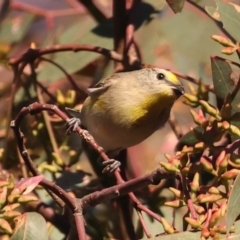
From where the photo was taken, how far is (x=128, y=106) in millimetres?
2504

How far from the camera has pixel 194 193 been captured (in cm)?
156

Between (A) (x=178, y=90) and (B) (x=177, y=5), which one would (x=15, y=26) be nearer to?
(A) (x=178, y=90)

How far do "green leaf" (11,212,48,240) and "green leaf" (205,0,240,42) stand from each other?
0.69 meters

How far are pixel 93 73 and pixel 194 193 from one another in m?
1.35

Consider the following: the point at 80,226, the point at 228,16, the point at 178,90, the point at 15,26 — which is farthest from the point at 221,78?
the point at 15,26

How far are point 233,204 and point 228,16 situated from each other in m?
0.60

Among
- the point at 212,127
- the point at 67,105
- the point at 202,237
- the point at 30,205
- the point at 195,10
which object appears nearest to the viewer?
the point at 202,237

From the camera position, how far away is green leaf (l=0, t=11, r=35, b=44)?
2939 mm

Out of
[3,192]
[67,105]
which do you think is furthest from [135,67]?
[3,192]

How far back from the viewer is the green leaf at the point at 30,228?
5.40 ft

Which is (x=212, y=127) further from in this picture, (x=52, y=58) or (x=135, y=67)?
(x=52, y=58)

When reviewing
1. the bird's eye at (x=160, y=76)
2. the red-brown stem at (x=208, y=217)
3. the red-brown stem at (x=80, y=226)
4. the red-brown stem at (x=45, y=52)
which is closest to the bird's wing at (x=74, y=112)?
the red-brown stem at (x=45, y=52)

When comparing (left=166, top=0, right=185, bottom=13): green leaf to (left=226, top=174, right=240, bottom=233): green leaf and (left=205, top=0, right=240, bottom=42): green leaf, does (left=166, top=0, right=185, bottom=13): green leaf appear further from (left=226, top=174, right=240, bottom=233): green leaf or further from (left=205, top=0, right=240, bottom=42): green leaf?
(left=226, top=174, right=240, bottom=233): green leaf

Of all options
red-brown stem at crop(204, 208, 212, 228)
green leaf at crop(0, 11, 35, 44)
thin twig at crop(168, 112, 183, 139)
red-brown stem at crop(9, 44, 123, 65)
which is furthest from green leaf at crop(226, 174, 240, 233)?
green leaf at crop(0, 11, 35, 44)
